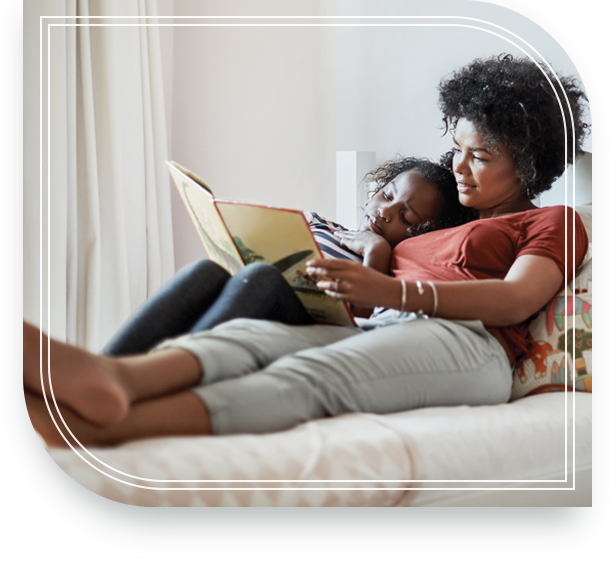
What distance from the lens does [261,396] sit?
0.89 meters

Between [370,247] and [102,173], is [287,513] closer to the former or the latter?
[370,247]

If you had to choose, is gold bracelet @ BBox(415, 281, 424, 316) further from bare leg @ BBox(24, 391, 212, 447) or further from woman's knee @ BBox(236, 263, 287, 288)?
bare leg @ BBox(24, 391, 212, 447)

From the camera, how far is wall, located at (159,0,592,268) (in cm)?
103

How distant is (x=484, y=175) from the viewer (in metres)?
1.04

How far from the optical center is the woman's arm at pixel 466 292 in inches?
38.7

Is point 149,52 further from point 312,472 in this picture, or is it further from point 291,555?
point 291,555

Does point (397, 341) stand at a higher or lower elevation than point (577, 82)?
lower

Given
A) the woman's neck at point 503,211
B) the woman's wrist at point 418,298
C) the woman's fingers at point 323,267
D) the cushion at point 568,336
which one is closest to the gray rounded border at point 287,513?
the cushion at point 568,336

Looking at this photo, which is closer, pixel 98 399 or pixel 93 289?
pixel 98 399

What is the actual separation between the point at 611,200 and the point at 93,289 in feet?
2.83

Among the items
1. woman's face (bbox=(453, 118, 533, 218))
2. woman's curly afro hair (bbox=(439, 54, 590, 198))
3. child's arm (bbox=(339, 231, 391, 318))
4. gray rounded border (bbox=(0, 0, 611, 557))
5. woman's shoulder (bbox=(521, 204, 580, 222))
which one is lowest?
gray rounded border (bbox=(0, 0, 611, 557))

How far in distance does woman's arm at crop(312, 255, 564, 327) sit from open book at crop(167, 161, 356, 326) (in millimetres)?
23

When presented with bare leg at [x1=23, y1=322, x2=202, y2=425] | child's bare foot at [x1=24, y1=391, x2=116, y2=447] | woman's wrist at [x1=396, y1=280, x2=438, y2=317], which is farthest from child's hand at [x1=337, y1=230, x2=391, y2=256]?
child's bare foot at [x1=24, y1=391, x2=116, y2=447]

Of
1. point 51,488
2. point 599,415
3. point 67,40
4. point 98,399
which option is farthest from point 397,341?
point 67,40
